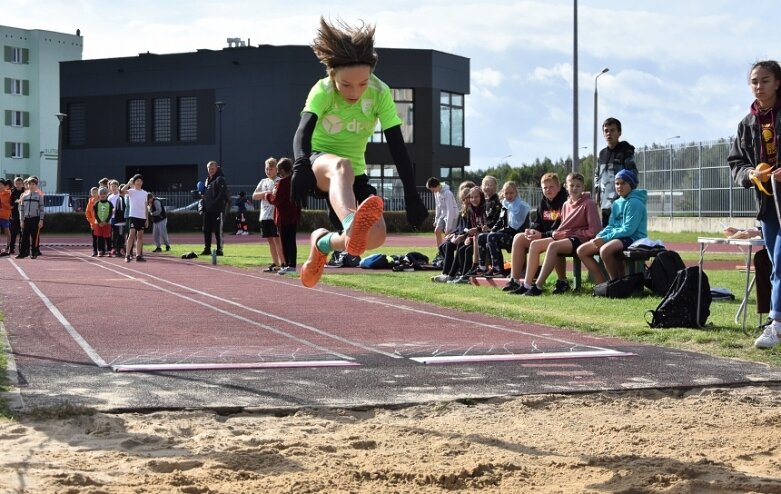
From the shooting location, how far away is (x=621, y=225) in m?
11.8

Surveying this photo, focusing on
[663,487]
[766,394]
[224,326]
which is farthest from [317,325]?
[663,487]

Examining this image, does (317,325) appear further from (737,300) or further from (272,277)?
(272,277)

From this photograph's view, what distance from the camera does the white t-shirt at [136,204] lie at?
20.0m

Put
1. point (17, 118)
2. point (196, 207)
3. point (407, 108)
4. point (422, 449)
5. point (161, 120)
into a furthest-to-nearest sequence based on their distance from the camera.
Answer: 1. point (17, 118)
2. point (161, 120)
3. point (407, 108)
4. point (196, 207)
5. point (422, 449)

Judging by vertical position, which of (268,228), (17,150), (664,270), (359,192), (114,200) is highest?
(17,150)

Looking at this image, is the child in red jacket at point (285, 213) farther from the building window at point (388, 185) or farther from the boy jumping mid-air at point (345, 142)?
the building window at point (388, 185)

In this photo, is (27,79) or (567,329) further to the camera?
(27,79)

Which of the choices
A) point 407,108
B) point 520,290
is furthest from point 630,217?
point 407,108

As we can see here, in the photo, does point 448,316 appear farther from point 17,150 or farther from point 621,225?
point 17,150

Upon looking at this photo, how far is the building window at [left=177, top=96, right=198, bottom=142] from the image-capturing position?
52.4 meters

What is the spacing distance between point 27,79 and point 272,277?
6493cm

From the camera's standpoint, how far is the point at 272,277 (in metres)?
16.5

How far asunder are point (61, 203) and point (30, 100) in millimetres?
34478

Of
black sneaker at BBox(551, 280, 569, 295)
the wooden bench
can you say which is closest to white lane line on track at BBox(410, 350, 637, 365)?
the wooden bench
